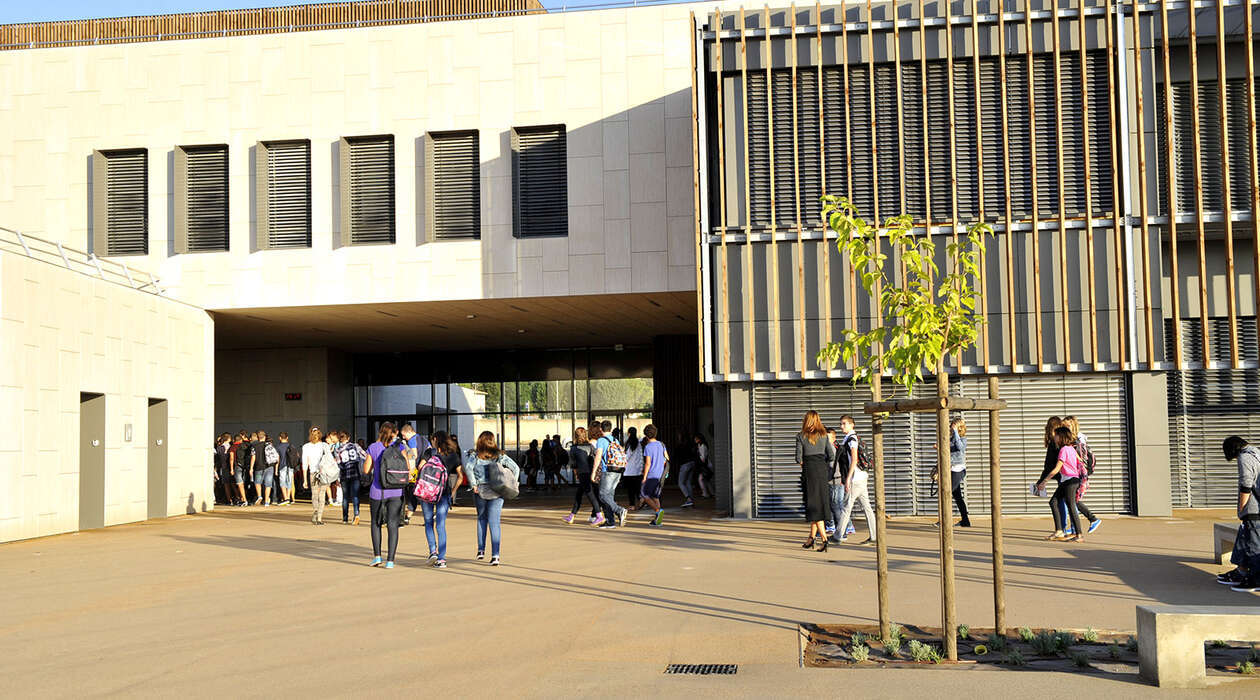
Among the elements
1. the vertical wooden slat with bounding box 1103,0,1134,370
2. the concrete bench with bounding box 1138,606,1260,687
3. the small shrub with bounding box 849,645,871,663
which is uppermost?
the vertical wooden slat with bounding box 1103,0,1134,370

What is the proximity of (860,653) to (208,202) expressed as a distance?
2001 cm

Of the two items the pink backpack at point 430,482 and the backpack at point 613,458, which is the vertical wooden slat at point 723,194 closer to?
the backpack at point 613,458

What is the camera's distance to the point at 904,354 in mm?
8305

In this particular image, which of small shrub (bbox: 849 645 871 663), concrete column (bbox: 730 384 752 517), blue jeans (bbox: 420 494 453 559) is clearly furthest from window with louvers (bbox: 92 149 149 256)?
small shrub (bbox: 849 645 871 663)

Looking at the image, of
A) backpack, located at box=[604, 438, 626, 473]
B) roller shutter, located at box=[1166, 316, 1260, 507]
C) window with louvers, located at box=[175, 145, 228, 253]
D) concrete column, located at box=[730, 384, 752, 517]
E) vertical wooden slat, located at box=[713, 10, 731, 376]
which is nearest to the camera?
backpack, located at box=[604, 438, 626, 473]

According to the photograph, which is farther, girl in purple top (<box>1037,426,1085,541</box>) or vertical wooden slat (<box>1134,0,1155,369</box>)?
vertical wooden slat (<box>1134,0,1155,369</box>)

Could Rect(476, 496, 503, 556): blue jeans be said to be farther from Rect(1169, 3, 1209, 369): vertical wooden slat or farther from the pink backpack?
Rect(1169, 3, 1209, 369): vertical wooden slat

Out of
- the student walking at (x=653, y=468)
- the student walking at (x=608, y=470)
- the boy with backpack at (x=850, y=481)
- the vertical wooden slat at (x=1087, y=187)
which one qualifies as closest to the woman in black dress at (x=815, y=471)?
the boy with backpack at (x=850, y=481)

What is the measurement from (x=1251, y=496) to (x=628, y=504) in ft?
56.2

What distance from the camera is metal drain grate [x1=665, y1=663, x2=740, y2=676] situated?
7.30 meters

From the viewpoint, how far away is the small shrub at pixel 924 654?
7523 mm

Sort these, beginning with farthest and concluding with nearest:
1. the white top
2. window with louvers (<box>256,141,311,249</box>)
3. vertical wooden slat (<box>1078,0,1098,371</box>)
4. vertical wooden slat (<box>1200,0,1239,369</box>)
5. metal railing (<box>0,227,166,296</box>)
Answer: window with louvers (<box>256,141,311,249</box>), metal railing (<box>0,227,166,296</box>), the white top, vertical wooden slat (<box>1078,0,1098,371</box>), vertical wooden slat (<box>1200,0,1239,369</box>)

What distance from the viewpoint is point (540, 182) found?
75.4 ft

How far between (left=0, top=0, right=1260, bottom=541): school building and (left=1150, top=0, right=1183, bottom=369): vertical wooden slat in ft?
0.29
